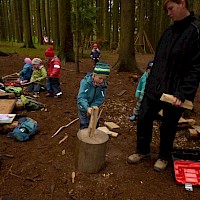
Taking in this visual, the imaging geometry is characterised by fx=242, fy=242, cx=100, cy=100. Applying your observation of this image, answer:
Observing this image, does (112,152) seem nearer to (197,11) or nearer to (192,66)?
(192,66)

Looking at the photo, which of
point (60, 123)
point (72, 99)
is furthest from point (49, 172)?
point (72, 99)

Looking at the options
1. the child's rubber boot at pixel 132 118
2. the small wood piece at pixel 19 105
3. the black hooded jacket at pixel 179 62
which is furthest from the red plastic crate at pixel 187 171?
the small wood piece at pixel 19 105

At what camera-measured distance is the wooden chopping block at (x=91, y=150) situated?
10.0ft

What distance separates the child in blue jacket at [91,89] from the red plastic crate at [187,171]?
138cm

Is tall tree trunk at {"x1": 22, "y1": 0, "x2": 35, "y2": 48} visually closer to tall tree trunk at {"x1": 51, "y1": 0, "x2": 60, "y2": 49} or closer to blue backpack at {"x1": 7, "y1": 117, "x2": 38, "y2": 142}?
tall tree trunk at {"x1": 51, "y1": 0, "x2": 60, "y2": 49}

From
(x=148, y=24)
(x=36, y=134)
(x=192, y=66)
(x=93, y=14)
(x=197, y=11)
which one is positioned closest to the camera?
(x=192, y=66)

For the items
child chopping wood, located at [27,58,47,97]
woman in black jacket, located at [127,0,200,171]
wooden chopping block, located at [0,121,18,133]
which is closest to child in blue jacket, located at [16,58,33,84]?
child chopping wood, located at [27,58,47,97]

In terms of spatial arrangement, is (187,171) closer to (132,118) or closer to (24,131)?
(132,118)

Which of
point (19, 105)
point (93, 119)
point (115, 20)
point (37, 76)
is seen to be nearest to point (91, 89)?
point (93, 119)

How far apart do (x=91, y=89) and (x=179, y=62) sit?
1.32 m

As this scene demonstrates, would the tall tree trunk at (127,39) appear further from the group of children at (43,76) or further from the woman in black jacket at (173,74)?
the woman in black jacket at (173,74)

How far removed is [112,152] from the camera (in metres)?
3.82

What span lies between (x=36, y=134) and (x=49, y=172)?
1.24 m

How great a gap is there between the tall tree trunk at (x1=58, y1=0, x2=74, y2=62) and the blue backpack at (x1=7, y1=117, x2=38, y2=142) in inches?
304
